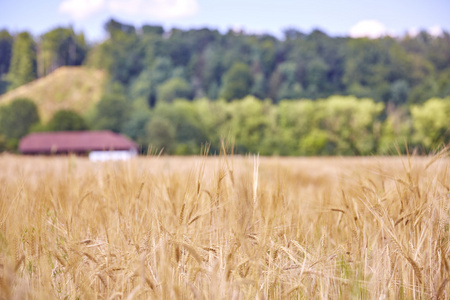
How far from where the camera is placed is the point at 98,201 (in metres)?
2.59

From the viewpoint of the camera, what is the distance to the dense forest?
5828cm

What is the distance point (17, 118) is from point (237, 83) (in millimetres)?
43049

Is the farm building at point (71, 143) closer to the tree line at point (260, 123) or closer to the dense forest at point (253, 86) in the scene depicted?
the dense forest at point (253, 86)

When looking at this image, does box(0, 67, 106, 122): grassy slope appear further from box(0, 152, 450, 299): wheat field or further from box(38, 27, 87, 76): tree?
box(0, 152, 450, 299): wheat field

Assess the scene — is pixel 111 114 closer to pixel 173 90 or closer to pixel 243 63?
pixel 173 90

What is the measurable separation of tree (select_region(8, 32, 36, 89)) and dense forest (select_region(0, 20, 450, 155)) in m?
0.26

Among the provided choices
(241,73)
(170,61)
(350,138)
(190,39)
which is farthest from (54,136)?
(190,39)

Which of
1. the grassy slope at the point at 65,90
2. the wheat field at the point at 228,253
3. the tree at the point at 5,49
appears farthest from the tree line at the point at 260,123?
the wheat field at the point at 228,253

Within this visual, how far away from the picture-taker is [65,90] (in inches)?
4055

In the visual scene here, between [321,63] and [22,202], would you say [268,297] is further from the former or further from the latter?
[321,63]

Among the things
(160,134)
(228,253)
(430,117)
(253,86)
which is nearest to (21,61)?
(253,86)

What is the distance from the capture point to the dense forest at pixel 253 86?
58281 mm

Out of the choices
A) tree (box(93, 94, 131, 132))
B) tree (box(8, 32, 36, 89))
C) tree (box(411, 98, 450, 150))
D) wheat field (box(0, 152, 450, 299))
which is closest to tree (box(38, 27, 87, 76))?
tree (box(8, 32, 36, 89))

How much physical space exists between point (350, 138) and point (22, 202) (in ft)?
198
